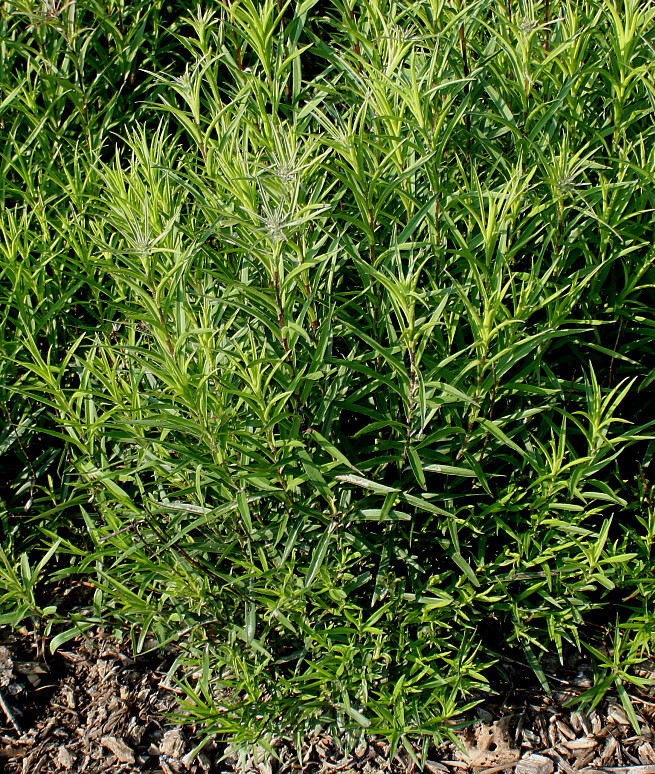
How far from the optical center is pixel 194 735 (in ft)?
8.02

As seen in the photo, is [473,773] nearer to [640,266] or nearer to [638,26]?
[640,266]

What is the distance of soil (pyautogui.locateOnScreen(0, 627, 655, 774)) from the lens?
2334mm

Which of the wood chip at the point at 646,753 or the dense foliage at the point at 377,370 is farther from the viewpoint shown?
the wood chip at the point at 646,753

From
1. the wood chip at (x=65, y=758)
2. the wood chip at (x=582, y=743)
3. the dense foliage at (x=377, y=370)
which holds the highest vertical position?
the dense foliage at (x=377, y=370)

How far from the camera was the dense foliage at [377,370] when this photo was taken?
1.92m

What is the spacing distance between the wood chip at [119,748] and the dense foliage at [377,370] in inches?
11.3

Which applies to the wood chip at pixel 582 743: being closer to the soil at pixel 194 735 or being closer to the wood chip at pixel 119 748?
the soil at pixel 194 735

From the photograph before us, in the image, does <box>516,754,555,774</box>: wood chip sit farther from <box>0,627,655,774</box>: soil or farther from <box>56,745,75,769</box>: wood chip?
<box>56,745,75,769</box>: wood chip

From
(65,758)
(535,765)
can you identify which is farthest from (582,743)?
(65,758)

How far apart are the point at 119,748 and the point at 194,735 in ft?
0.76

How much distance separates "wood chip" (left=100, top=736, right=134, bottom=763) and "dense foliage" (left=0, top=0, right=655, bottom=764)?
0.94 feet

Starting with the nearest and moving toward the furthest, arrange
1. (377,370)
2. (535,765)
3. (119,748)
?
(377,370) → (535,765) → (119,748)

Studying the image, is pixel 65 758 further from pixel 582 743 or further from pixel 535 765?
pixel 582 743

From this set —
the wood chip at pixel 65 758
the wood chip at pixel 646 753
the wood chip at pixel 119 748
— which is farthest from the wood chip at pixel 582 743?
the wood chip at pixel 65 758
